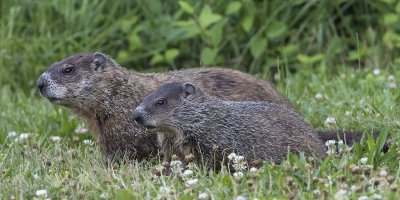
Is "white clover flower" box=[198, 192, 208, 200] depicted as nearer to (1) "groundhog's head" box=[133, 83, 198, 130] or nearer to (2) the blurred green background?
(1) "groundhog's head" box=[133, 83, 198, 130]

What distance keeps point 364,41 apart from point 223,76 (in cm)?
333

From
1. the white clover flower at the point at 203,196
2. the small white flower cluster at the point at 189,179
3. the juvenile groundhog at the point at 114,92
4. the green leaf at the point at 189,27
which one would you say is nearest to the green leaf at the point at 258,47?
the green leaf at the point at 189,27

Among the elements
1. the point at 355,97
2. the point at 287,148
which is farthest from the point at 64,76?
the point at 355,97

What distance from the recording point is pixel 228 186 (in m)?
4.86

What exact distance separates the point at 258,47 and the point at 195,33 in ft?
2.13

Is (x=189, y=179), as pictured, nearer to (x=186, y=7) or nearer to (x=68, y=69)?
(x=68, y=69)

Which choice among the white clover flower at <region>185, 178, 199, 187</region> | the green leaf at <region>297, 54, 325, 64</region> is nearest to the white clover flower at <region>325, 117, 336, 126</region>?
the white clover flower at <region>185, 178, 199, 187</region>

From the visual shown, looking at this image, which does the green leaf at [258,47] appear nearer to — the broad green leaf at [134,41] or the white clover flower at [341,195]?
the broad green leaf at [134,41]

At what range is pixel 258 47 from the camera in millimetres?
9570

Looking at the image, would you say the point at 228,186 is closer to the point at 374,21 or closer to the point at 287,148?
the point at 287,148

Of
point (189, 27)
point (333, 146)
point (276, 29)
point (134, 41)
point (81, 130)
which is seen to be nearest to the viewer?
point (333, 146)

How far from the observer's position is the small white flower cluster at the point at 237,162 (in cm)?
521

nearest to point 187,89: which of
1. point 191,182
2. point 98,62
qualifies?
point 98,62

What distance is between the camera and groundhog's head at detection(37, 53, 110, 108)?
6.29 metres
